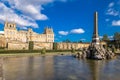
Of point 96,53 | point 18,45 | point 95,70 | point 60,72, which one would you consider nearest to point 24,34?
point 18,45

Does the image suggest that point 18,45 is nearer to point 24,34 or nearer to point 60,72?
point 24,34

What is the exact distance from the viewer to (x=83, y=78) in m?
15.2

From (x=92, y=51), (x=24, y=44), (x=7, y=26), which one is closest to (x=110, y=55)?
(x=92, y=51)

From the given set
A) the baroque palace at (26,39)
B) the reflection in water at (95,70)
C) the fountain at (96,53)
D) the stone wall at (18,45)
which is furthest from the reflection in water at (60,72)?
the stone wall at (18,45)

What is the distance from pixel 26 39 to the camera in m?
135

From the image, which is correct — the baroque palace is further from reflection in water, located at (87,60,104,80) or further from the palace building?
reflection in water, located at (87,60,104,80)

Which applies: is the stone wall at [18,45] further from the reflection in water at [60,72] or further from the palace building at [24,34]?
the reflection in water at [60,72]

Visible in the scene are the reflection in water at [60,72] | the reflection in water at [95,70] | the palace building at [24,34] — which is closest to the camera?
the reflection in water at [60,72]

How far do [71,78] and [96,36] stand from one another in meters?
33.9

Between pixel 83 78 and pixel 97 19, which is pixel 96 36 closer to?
pixel 97 19

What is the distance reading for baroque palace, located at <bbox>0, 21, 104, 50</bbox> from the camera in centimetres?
7497

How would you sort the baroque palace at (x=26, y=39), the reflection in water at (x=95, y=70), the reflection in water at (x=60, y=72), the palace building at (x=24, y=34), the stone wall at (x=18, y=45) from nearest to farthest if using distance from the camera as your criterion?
1. the reflection in water at (x=60, y=72)
2. the reflection in water at (x=95, y=70)
3. the stone wall at (x=18, y=45)
4. the baroque palace at (x=26, y=39)
5. the palace building at (x=24, y=34)

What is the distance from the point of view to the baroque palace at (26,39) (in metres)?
75.0

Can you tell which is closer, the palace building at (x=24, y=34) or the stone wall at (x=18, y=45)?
→ the stone wall at (x=18, y=45)
